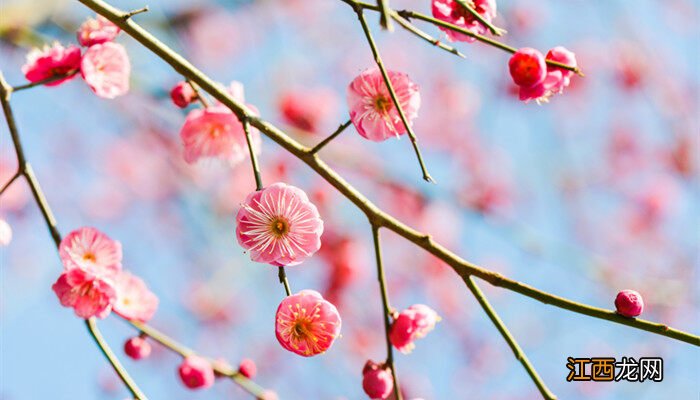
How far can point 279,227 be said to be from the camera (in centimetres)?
149

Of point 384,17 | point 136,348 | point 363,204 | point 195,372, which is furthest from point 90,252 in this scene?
point 384,17

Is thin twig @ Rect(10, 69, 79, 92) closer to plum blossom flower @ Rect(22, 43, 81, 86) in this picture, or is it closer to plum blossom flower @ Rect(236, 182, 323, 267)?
plum blossom flower @ Rect(22, 43, 81, 86)

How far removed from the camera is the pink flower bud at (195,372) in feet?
6.00

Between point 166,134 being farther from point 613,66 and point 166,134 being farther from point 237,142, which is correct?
point 613,66

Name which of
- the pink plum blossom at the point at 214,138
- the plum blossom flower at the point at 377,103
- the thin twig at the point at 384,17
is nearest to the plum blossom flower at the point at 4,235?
the pink plum blossom at the point at 214,138

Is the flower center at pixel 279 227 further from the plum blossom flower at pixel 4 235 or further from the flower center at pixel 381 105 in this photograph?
the plum blossom flower at pixel 4 235

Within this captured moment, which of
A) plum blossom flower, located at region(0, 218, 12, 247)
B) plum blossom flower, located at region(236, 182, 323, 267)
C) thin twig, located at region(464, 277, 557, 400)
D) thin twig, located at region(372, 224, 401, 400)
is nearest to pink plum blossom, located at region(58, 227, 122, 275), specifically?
plum blossom flower, located at region(0, 218, 12, 247)

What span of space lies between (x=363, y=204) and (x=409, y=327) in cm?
32

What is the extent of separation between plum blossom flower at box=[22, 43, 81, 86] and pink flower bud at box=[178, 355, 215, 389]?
79cm

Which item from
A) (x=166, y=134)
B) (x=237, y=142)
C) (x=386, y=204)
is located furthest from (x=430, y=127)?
(x=237, y=142)

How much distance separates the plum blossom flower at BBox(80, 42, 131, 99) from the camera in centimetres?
175

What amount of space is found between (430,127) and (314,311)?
573 cm

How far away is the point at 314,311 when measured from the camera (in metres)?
1.49

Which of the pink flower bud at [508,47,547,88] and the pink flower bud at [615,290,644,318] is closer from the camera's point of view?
the pink flower bud at [615,290,644,318]
